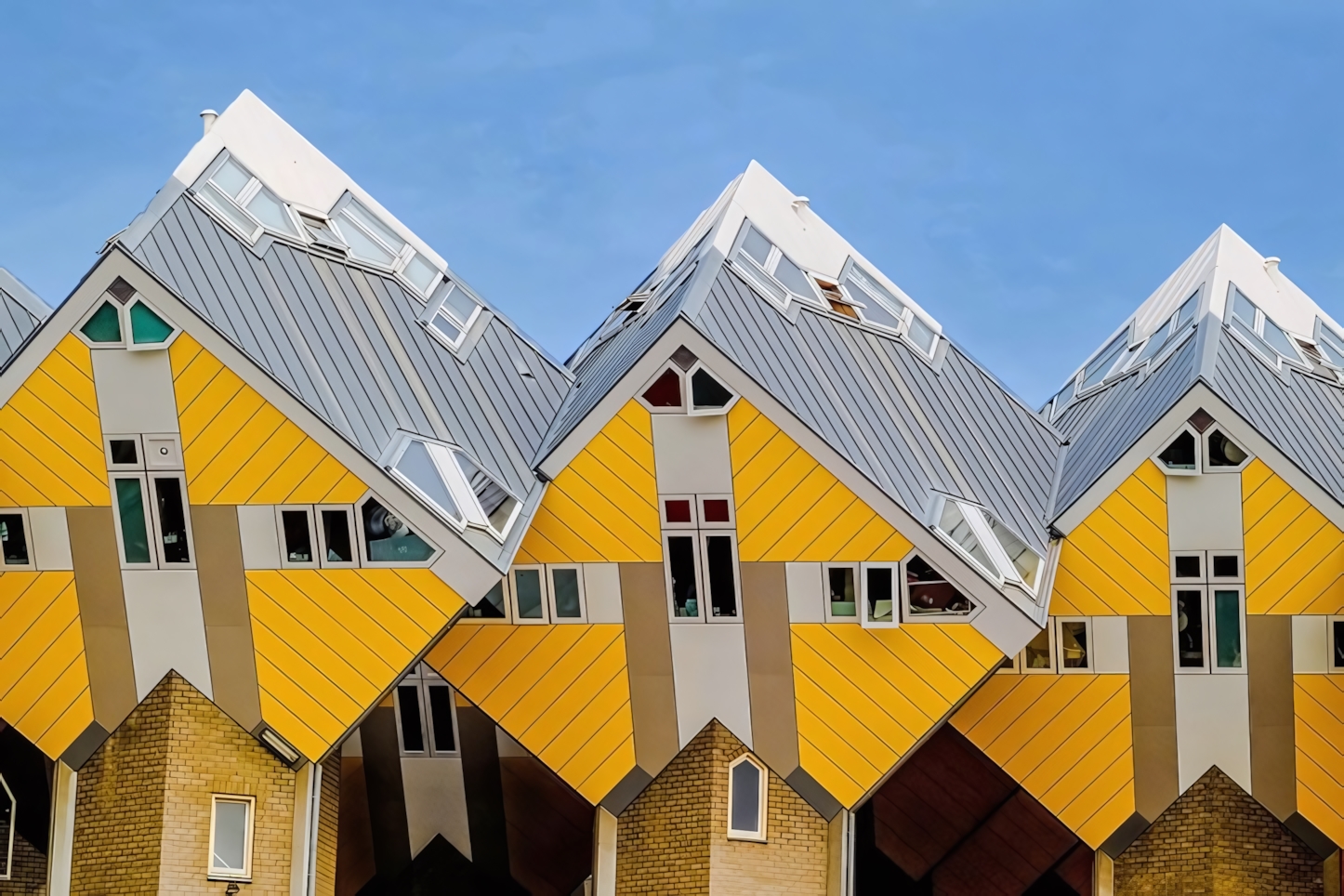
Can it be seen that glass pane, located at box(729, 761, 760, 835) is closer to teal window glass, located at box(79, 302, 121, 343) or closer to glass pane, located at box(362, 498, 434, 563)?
glass pane, located at box(362, 498, 434, 563)

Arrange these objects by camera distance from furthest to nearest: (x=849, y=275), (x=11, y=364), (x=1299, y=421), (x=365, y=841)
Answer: (x=849, y=275)
(x=365, y=841)
(x=1299, y=421)
(x=11, y=364)

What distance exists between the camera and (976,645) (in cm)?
2981

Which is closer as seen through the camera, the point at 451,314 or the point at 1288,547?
the point at 1288,547

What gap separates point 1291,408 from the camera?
111 ft

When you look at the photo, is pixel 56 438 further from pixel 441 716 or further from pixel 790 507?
pixel 790 507

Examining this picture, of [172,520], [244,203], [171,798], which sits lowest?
[171,798]

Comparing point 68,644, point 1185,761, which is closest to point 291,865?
point 68,644

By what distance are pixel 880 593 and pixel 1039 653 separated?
14.1 ft

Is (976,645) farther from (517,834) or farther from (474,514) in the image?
(517,834)

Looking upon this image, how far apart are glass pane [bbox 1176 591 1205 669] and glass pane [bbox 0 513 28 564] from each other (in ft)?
68.3

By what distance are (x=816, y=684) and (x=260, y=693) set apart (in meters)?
9.69

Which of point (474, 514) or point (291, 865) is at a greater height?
point (474, 514)

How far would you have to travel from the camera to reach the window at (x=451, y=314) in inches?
1361

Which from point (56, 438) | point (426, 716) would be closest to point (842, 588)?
point (426, 716)
